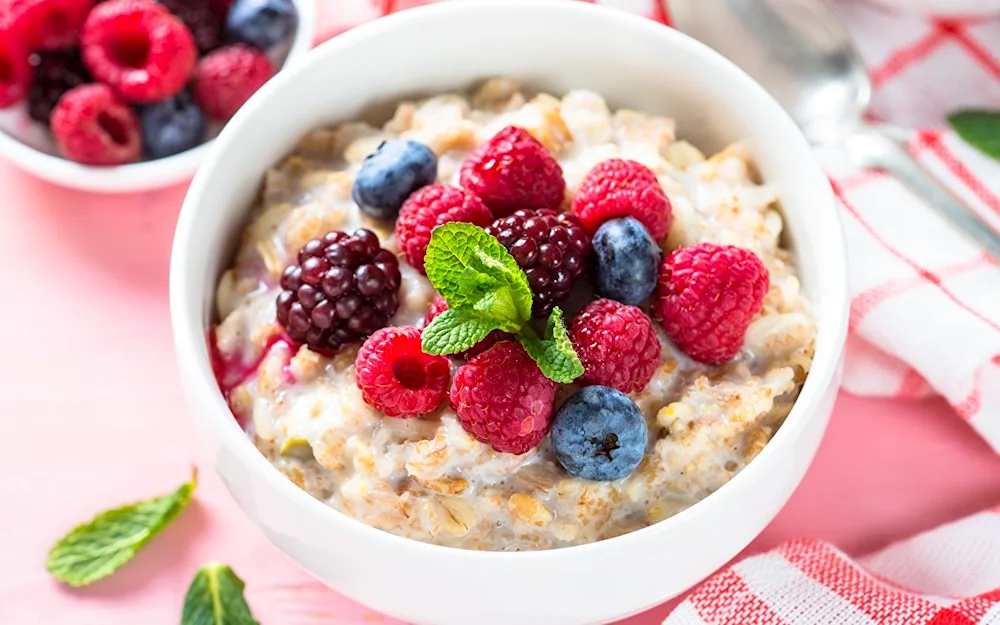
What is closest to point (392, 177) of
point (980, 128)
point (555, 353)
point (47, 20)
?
point (555, 353)

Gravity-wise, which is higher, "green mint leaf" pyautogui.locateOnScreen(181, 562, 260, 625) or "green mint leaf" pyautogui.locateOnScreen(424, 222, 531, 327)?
"green mint leaf" pyautogui.locateOnScreen(424, 222, 531, 327)

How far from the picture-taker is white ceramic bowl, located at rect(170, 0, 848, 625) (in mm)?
1499

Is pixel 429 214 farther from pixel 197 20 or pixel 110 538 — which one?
pixel 197 20

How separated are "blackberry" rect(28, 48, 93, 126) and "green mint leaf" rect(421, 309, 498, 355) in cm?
138

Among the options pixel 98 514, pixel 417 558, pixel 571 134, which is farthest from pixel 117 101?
pixel 417 558

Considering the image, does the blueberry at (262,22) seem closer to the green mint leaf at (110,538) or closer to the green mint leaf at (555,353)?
the green mint leaf at (110,538)

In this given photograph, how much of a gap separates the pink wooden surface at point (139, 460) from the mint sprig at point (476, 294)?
0.65 metres

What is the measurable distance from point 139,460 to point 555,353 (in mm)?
985

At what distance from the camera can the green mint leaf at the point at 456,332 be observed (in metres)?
1.49

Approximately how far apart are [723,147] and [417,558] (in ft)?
2.96

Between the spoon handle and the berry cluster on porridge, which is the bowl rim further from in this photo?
the spoon handle

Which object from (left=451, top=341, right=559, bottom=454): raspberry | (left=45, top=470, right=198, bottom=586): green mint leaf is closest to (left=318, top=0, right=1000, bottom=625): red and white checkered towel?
(left=451, top=341, right=559, bottom=454): raspberry

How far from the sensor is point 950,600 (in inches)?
73.5

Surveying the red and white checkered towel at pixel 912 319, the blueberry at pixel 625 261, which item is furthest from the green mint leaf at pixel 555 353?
the red and white checkered towel at pixel 912 319
